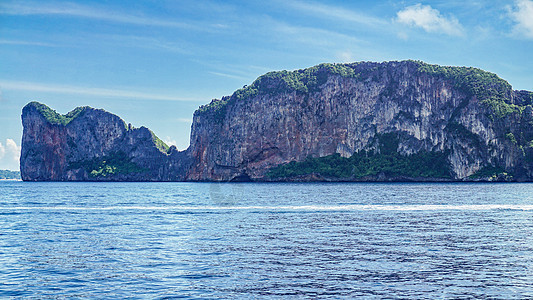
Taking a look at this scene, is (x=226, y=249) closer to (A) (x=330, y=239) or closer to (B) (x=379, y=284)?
(A) (x=330, y=239)

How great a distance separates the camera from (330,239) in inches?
1479

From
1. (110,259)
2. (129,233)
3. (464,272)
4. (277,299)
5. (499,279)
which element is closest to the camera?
(277,299)

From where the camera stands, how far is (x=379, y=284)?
75.8 feet

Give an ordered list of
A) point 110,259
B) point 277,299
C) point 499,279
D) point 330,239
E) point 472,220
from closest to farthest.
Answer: point 277,299, point 499,279, point 110,259, point 330,239, point 472,220

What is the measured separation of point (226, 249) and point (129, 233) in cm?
1216

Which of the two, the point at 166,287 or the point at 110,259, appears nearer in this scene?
the point at 166,287

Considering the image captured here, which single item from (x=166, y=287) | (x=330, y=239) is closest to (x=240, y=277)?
(x=166, y=287)

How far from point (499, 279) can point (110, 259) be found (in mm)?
21223

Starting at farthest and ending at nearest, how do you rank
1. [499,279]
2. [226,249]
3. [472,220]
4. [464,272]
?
[472,220] < [226,249] < [464,272] < [499,279]

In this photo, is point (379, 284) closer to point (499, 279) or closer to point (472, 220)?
point (499, 279)

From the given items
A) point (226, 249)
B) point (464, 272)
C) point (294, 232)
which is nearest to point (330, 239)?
point (294, 232)

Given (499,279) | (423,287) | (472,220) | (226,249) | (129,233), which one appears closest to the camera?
(423,287)

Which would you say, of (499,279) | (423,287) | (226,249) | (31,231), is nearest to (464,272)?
(499,279)

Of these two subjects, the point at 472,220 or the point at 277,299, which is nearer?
the point at 277,299
